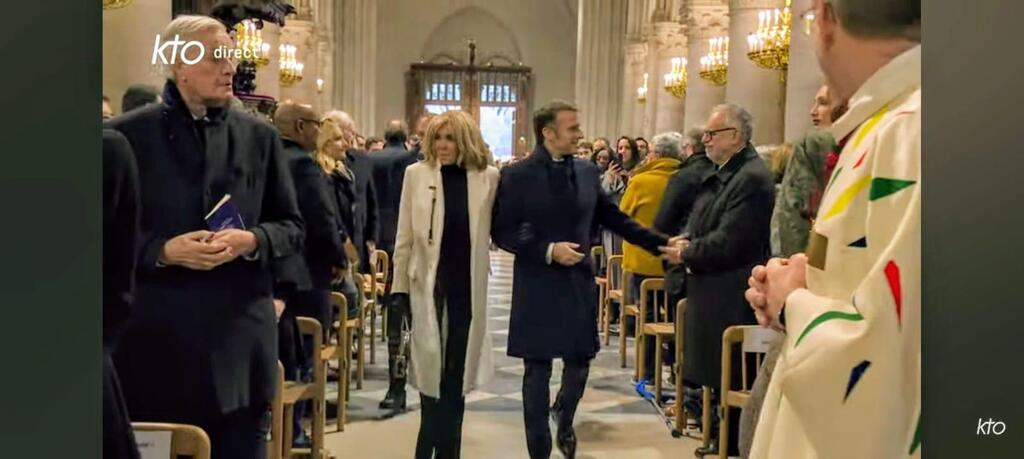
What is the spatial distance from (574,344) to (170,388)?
83.3 inches

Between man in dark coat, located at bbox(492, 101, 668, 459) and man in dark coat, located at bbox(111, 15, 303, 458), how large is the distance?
170cm

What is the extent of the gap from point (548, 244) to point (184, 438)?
2.29 m

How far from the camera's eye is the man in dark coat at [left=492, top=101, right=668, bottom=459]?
411 cm

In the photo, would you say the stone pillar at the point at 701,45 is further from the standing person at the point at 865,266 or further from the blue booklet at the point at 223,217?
the standing person at the point at 865,266

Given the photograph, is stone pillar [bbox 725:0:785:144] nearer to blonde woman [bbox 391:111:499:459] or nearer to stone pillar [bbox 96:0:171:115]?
blonde woman [bbox 391:111:499:459]

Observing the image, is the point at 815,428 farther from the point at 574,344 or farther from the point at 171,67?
the point at 574,344

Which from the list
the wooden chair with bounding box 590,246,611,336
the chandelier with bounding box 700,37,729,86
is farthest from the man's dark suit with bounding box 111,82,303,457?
the chandelier with bounding box 700,37,729,86

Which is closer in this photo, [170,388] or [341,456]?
[170,388]

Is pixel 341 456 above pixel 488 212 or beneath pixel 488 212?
beneath

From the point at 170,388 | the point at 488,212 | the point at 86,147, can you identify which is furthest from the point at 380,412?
the point at 86,147

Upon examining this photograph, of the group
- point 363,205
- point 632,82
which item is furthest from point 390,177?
point 632,82

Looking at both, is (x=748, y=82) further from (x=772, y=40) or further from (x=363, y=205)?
(x=363, y=205)

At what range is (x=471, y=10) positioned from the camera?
93.3ft

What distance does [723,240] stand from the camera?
4.33 meters
